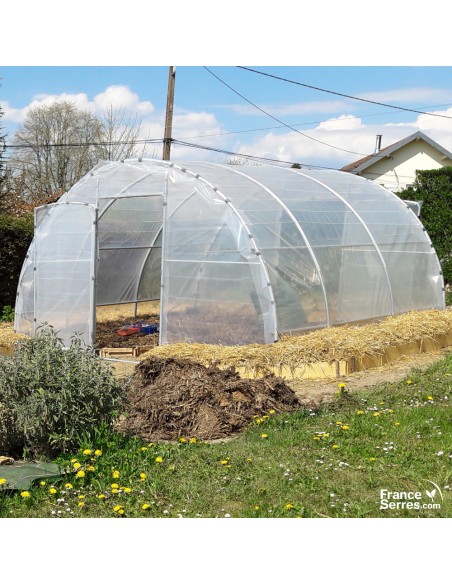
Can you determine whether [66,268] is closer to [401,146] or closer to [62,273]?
[62,273]

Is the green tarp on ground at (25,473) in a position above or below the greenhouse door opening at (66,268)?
below

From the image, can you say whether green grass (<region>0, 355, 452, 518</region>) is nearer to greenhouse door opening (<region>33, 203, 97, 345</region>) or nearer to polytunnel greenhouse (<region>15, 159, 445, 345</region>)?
polytunnel greenhouse (<region>15, 159, 445, 345</region>)

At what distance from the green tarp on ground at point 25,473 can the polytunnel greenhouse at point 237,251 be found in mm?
5130

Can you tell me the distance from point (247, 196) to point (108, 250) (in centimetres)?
386

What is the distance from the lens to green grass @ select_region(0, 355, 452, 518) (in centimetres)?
508

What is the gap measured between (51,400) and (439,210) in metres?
14.3

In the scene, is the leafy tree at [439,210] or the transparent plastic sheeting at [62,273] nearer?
the transparent plastic sheeting at [62,273]

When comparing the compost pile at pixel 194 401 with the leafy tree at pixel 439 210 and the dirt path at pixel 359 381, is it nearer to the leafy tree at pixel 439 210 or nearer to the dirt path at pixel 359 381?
the dirt path at pixel 359 381

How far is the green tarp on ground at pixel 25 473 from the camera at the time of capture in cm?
Answer: 536

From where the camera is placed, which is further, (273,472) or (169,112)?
(169,112)

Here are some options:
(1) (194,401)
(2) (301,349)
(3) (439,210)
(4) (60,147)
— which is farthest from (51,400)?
(4) (60,147)

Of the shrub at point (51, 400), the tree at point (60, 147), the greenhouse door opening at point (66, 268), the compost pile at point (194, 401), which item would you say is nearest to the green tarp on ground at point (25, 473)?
the shrub at point (51, 400)

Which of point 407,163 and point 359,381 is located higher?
point 407,163

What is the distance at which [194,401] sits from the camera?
738 cm
